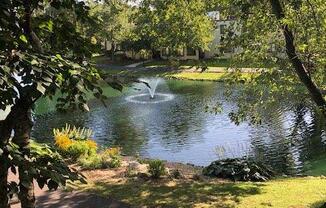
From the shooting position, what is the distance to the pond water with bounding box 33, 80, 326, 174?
20.3 metres

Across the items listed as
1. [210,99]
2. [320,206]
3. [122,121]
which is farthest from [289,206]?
[210,99]

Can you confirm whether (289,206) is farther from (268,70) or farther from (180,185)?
(268,70)

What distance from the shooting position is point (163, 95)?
40250 millimetres

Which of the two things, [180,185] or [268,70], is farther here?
[268,70]

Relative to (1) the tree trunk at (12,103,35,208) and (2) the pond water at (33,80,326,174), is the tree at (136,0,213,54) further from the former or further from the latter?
(1) the tree trunk at (12,103,35,208)

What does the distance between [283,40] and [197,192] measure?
507 centimetres

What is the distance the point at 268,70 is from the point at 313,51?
3701 mm

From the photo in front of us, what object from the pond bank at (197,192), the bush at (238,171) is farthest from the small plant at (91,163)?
the bush at (238,171)

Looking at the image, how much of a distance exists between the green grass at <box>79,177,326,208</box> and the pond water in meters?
6.77

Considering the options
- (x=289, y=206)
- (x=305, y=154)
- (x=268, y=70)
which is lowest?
(x=305, y=154)

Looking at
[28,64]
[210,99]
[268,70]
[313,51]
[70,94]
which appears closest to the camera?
[28,64]

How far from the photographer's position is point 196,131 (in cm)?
2511

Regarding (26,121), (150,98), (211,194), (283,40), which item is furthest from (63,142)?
(150,98)

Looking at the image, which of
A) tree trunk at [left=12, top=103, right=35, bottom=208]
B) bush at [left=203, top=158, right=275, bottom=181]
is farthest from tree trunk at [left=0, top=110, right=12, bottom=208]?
bush at [left=203, top=158, right=275, bottom=181]
